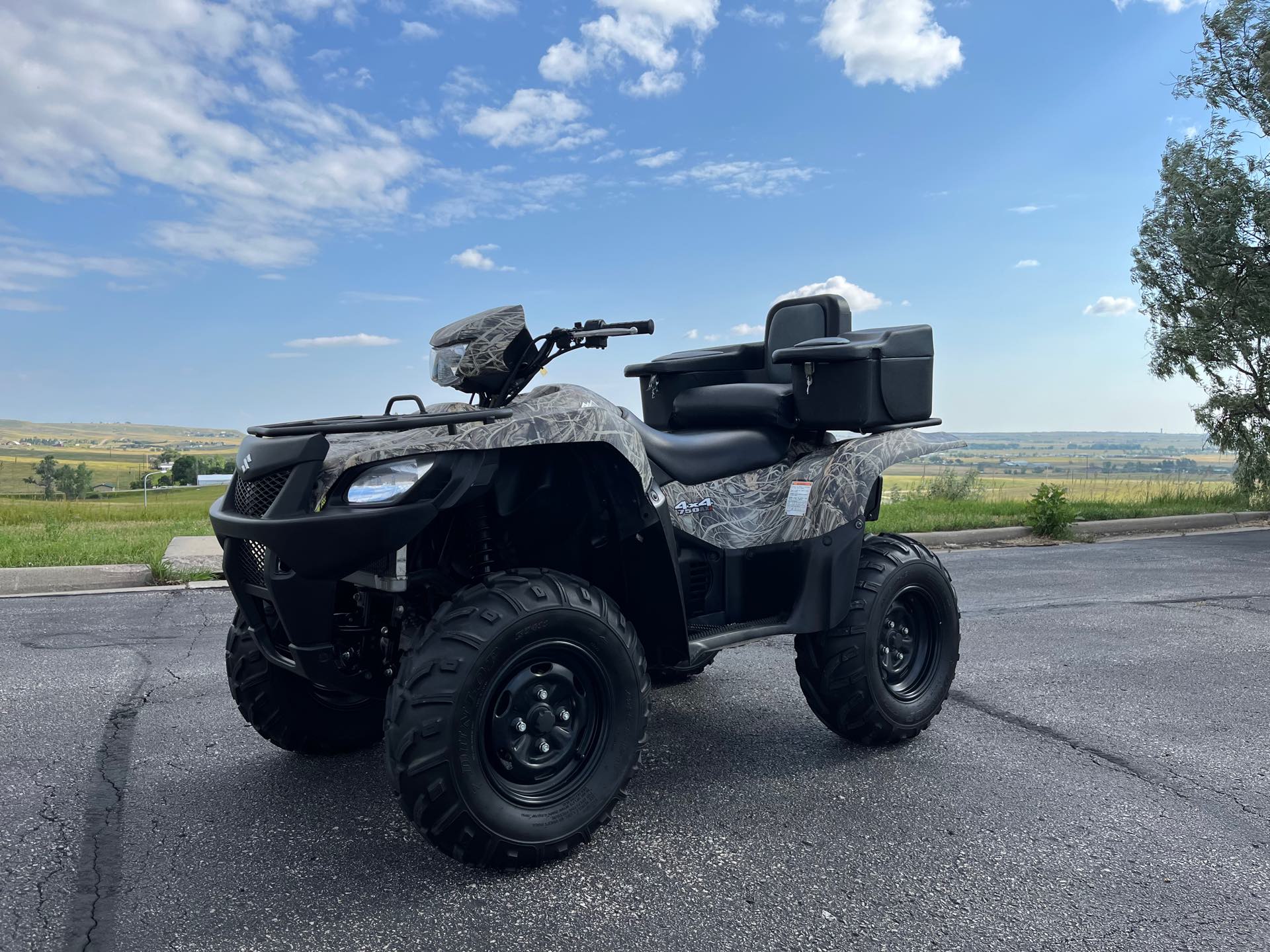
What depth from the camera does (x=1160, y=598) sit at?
7.75 metres

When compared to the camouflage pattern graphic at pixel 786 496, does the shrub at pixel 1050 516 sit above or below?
below

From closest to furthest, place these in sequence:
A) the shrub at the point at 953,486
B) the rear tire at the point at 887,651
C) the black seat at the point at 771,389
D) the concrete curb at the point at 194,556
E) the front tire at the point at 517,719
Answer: the front tire at the point at 517,719, the rear tire at the point at 887,651, the black seat at the point at 771,389, the concrete curb at the point at 194,556, the shrub at the point at 953,486

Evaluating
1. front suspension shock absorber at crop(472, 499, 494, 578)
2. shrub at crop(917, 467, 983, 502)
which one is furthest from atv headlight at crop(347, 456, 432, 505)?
shrub at crop(917, 467, 983, 502)

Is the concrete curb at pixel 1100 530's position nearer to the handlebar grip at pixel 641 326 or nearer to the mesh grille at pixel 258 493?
the handlebar grip at pixel 641 326

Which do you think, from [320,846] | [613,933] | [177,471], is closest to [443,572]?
[320,846]

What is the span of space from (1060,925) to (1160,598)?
592cm

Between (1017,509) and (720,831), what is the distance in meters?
11.0

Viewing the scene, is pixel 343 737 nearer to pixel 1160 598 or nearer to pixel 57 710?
pixel 57 710

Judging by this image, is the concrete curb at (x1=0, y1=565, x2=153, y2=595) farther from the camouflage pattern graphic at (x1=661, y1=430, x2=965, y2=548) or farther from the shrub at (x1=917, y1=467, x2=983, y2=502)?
the shrub at (x1=917, y1=467, x2=983, y2=502)

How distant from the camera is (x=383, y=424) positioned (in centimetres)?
284

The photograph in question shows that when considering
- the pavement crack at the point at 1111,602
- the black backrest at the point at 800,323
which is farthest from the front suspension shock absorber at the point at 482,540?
the pavement crack at the point at 1111,602

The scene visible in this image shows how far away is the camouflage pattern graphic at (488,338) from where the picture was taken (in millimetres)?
3135

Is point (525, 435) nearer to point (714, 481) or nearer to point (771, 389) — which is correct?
point (714, 481)

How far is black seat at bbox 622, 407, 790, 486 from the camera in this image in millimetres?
3537
